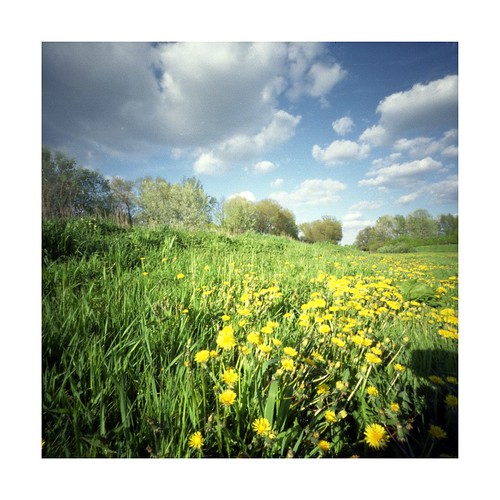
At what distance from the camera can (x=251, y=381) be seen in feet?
3.42

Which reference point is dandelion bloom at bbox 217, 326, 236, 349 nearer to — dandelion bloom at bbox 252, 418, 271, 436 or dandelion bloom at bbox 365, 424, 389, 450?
dandelion bloom at bbox 252, 418, 271, 436

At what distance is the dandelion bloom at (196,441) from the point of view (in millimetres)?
898

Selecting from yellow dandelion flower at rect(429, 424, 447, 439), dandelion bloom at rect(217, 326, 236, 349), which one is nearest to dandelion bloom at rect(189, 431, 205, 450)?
dandelion bloom at rect(217, 326, 236, 349)

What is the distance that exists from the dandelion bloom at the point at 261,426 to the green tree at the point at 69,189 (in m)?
1.92

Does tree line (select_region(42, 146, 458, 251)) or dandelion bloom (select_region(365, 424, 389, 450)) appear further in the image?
tree line (select_region(42, 146, 458, 251))

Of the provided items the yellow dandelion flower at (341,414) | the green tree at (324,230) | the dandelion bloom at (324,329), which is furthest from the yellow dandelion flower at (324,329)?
the green tree at (324,230)

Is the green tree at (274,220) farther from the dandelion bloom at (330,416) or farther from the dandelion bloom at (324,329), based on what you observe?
the dandelion bloom at (330,416)

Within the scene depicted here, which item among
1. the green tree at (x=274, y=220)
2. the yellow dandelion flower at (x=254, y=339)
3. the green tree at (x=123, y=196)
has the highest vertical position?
the green tree at (x=123, y=196)

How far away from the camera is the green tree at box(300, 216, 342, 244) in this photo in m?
2.12

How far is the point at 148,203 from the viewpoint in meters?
2.05

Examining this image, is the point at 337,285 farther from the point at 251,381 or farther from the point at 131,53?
the point at 131,53
